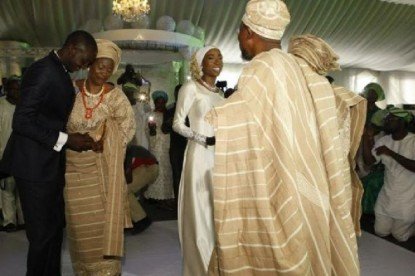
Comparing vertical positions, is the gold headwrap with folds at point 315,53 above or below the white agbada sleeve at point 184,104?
above

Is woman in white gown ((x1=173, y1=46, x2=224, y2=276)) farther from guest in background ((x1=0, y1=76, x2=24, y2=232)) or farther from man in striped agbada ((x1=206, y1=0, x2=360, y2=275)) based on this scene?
guest in background ((x1=0, y1=76, x2=24, y2=232))

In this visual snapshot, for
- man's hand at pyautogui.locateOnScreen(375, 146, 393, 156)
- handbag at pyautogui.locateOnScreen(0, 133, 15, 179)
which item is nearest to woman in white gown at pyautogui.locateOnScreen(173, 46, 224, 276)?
handbag at pyautogui.locateOnScreen(0, 133, 15, 179)

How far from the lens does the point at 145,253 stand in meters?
3.73

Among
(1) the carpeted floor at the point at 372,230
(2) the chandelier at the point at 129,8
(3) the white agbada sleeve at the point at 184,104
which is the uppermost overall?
(2) the chandelier at the point at 129,8

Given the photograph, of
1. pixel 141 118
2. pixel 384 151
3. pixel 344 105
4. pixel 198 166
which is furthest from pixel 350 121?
pixel 141 118

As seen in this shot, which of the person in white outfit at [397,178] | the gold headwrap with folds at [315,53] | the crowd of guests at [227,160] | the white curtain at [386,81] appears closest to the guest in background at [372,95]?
the person in white outfit at [397,178]

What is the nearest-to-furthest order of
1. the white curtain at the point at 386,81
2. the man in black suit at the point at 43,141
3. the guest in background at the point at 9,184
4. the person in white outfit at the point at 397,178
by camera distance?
the man in black suit at the point at 43,141 → the person in white outfit at the point at 397,178 → the guest in background at the point at 9,184 → the white curtain at the point at 386,81

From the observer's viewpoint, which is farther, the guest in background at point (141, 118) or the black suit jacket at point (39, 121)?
the guest in background at point (141, 118)

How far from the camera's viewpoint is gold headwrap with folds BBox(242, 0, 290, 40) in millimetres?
1734

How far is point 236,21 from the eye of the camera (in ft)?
32.7

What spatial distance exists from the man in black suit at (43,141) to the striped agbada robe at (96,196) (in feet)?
1.05

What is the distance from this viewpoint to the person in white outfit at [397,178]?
14.0ft

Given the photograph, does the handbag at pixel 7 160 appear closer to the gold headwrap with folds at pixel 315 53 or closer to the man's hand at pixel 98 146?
the man's hand at pixel 98 146

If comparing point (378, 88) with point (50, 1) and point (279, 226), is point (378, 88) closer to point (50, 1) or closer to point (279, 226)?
point (279, 226)
